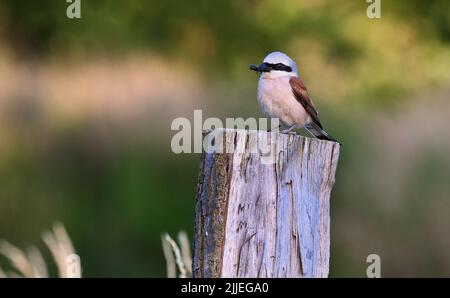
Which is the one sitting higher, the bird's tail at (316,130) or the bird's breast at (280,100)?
the bird's breast at (280,100)

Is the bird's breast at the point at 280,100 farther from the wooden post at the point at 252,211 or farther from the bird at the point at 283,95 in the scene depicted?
the wooden post at the point at 252,211

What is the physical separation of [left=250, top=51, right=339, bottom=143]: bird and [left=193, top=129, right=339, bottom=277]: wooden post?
5.03 ft

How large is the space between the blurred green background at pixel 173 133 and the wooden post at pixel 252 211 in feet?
13.3

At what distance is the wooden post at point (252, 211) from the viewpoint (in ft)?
10.0

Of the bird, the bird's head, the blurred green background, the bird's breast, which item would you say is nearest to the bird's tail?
the bird

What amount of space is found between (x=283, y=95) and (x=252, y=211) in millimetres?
1760

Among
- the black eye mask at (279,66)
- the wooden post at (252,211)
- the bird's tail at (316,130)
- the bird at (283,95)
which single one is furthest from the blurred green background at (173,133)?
the wooden post at (252,211)

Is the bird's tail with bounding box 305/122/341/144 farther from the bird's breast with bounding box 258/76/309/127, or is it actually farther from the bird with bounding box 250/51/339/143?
the bird's breast with bounding box 258/76/309/127

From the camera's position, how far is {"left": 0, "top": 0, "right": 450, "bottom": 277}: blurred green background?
7.37 meters

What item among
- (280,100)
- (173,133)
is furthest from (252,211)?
(173,133)

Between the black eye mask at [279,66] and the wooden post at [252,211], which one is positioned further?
the black eye mask at [279,66]

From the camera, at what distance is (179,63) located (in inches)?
453

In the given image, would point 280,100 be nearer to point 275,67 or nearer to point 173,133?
point 275,67

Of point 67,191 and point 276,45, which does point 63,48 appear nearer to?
point 276,45
